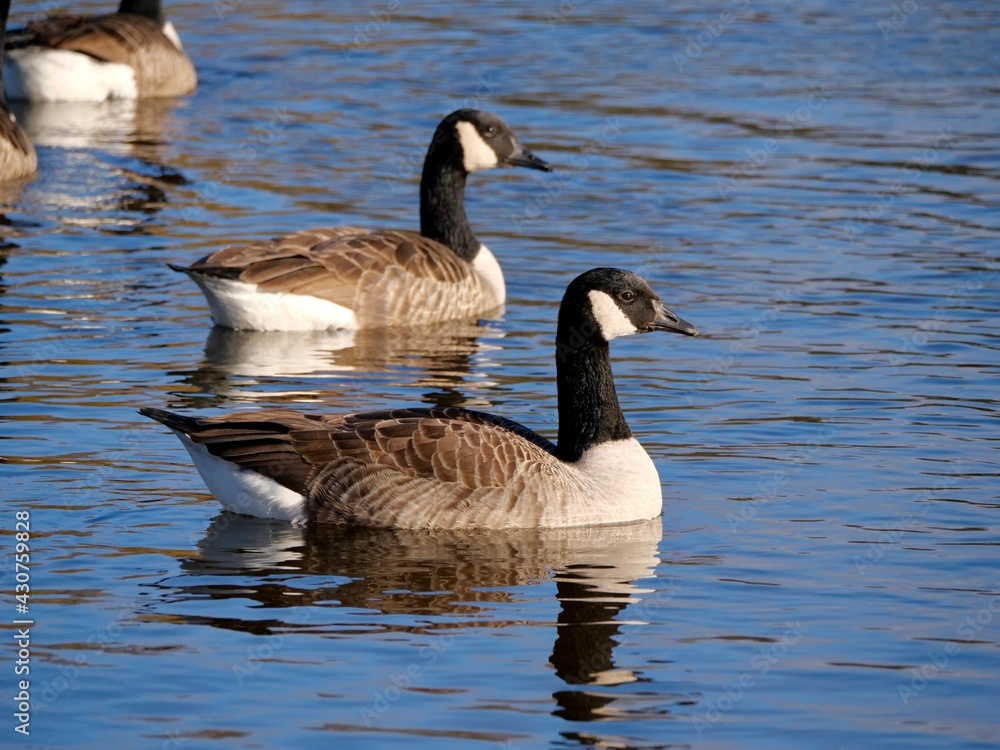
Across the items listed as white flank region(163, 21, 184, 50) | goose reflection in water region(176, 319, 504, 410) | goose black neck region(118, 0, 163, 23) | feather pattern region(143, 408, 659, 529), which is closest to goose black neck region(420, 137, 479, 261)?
goose reflection in water region(176, 319, 504, 410)

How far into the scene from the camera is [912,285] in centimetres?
1627

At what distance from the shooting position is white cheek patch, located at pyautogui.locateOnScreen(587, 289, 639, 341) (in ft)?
35.1

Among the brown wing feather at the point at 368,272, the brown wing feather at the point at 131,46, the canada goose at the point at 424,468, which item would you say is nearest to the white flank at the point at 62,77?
the brown wing feather at the point at 131,46

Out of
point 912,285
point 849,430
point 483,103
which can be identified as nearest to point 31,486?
point 849,430

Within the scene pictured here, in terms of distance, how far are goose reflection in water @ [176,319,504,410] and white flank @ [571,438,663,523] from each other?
8.22 feet

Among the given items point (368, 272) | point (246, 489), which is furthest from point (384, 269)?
point (246, 489)

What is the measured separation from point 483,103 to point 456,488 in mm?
14814

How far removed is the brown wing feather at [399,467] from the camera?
10234 millimetres

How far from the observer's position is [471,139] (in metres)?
16.5

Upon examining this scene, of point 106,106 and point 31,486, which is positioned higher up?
point 106,106

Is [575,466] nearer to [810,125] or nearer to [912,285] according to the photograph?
[912,285]

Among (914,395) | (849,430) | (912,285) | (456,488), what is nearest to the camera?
(456,488)

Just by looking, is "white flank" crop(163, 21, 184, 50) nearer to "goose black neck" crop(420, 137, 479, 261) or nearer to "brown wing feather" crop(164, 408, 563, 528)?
"goose black neck" crop(420, 137, 479, 261)

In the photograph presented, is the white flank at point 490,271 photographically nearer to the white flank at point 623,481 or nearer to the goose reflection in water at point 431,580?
the white flank at point 623,481
